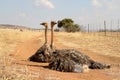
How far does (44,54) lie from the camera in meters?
15.9

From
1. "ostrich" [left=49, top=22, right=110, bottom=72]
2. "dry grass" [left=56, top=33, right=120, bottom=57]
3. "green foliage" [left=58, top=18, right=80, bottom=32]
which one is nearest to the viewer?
"ostrich" [left=49, top=22, right=110, bottom=72]

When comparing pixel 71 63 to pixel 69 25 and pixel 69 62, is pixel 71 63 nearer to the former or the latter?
pixel 69 62

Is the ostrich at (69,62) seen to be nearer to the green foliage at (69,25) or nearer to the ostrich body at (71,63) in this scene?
the ostrich body at (71,63)

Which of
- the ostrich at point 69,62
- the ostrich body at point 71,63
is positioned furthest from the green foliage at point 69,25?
the ostrich at point 69,62

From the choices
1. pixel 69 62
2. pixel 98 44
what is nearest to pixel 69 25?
pixel 98 44

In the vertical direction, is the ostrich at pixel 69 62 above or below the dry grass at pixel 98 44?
above

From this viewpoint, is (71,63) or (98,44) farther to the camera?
(98,44)

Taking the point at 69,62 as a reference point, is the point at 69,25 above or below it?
above

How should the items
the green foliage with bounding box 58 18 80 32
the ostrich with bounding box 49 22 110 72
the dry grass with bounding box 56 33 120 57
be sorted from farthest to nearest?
the green foliage with bounding box 58 18 80 32 → the dry grass with bounding box 56 33 120 57 → the ostrich with bounding box 49 22 110 72

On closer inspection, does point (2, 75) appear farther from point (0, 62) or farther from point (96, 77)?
point (96, 77)

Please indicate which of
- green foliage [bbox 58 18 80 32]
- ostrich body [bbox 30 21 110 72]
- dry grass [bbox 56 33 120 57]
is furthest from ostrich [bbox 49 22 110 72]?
green foliage [bbox 58 18 80 32]

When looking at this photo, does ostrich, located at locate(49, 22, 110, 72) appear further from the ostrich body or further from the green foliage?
the green foliage

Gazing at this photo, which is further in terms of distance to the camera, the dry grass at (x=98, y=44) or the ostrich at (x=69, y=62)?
the dry grass at (x=98, y=44)

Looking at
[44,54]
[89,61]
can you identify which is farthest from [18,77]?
[44,54]
